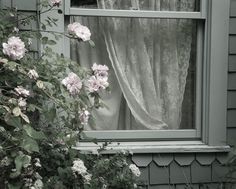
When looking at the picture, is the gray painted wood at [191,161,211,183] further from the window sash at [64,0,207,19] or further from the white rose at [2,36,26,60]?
Result: the white rose at [2,36,26,60]

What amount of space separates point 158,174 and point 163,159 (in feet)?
0.42

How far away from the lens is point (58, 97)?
2705 millimetres

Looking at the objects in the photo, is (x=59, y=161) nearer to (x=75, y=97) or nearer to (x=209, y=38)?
(x=75, y=97)

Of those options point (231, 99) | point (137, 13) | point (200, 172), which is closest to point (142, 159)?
point (200, 172)

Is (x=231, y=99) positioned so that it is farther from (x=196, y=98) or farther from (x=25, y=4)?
(x=25, y=4)

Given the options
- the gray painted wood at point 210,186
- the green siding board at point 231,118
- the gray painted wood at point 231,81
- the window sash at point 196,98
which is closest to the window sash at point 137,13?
the window sash at point 196,98

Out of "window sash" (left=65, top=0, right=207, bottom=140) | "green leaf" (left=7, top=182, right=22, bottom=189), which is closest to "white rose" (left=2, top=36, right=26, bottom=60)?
"green leaf" (left=7, top=182, right=22, bottom=189)

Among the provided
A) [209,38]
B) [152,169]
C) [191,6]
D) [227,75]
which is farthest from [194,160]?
[191,6]

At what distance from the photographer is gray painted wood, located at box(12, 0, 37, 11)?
345 cm

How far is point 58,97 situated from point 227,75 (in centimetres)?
159

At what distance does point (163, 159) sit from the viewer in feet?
12.1

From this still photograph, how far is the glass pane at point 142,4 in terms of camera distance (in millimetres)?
3643

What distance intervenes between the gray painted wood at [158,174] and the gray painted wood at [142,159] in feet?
0.15

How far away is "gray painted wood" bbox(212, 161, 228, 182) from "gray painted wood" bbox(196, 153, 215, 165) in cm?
4
